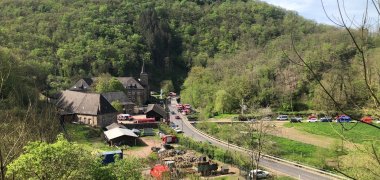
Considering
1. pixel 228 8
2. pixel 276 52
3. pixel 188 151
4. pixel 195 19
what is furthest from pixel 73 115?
pixel 228 8

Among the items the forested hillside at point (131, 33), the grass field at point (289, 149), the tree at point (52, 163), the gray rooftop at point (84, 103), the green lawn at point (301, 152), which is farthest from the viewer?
the forested hillside at point (131, 33)

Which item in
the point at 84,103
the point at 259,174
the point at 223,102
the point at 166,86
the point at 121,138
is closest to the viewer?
the point at 259,174

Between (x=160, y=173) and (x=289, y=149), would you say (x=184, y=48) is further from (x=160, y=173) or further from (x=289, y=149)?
(x=160, y=173)

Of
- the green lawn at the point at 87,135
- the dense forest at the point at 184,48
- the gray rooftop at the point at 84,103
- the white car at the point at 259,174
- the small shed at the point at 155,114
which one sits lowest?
the white car at the point at 259,174

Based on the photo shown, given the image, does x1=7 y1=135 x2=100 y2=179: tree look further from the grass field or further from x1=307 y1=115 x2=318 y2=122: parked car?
x1=307 y1=115 x2=318 y2=122: parked car

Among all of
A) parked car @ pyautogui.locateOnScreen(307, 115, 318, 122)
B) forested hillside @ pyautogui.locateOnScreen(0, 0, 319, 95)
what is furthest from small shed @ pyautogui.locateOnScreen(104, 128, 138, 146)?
forested hillside @ pyautogui.locateOnScreen(0, 0, 319, 95)

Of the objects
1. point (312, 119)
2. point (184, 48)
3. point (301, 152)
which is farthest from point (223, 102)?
point (184, 48)

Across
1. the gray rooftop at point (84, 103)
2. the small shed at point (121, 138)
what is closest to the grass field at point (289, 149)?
the small shed at point (121, 138)

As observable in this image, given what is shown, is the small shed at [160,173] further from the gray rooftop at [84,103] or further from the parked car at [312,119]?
the parked car at [312,119]
